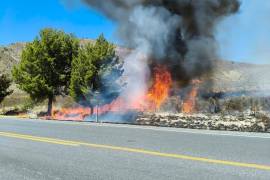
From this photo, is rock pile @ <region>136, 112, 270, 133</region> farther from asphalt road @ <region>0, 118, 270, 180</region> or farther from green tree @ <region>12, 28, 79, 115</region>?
green tree @ <region>12, 28, 79, 115</region>

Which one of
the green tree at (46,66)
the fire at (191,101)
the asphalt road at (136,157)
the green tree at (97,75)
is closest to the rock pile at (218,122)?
the asphalt road at (136,157)

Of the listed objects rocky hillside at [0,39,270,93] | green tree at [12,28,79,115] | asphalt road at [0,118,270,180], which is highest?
rocky hillside at [0,39,270,93]

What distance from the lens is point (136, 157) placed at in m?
7.92

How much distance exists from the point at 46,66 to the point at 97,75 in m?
5.52

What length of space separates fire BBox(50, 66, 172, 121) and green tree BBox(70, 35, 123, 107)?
74 centimetres

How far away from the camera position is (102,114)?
30.0 meters

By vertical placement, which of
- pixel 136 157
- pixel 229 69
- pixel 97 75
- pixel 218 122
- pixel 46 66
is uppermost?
pixel 229 69

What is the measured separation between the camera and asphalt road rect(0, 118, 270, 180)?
20.8ft

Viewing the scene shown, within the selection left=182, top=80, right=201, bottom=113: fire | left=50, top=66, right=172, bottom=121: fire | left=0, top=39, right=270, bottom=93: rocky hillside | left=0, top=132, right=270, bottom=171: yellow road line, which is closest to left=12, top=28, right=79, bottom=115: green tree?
left=50, top=66, right=172, bottom=121: fire

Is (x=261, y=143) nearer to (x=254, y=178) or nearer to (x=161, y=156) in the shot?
(x=161, y=156)

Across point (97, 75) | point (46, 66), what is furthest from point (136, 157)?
point (46, 66)

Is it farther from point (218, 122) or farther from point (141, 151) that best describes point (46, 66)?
point (141, 151)

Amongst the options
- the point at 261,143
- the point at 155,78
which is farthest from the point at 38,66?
the point at 261,143

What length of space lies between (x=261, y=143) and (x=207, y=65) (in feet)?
84.7
